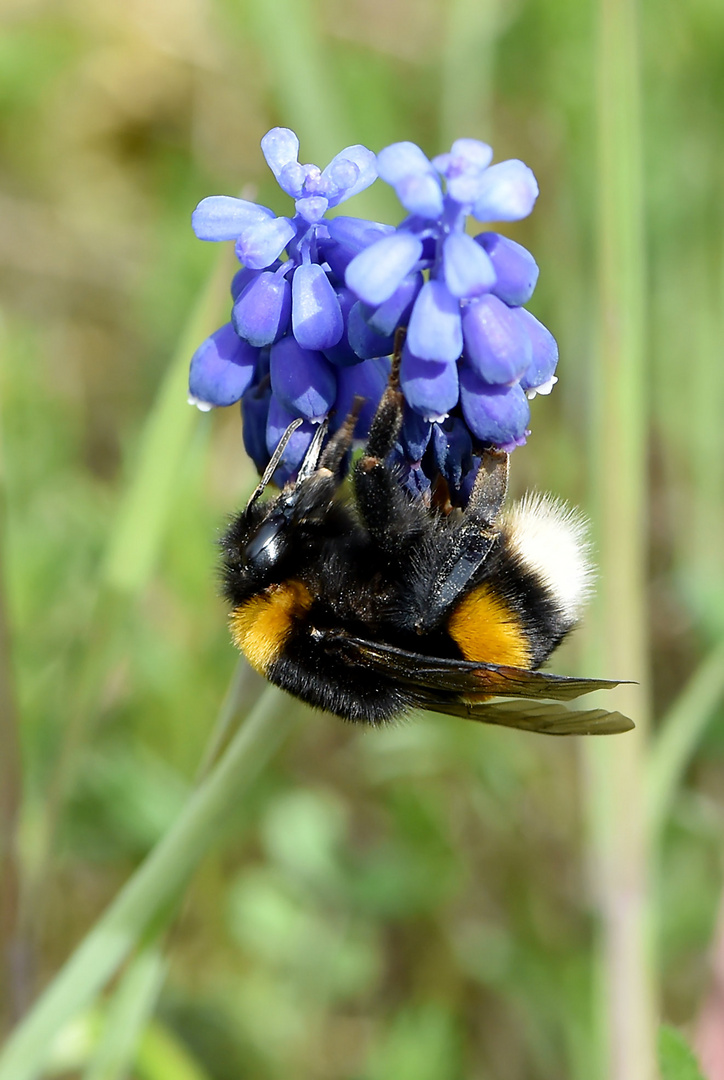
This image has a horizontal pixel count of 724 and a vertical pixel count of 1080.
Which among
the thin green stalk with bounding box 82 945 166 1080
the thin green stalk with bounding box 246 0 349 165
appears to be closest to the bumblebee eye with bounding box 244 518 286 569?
the thin green stalk with bounding box 82 945 166 1080

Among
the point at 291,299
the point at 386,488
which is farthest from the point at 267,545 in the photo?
the point at 291,299

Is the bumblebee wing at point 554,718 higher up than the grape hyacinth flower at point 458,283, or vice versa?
the grape hyacinth flower at point 458,283

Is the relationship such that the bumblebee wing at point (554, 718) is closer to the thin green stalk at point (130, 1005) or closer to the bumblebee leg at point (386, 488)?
the bumblebee leg at point (386, 488)

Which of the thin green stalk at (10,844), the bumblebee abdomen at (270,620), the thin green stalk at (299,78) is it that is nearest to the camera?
the bumblebee abdomen at (270,620)

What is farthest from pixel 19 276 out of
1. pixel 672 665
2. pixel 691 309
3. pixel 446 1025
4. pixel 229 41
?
pixel 446 1025

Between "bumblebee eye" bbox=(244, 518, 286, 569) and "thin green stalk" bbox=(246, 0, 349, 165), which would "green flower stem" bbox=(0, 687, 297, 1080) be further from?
"thin green stalk" bbox=(246, 0, 349, 165)

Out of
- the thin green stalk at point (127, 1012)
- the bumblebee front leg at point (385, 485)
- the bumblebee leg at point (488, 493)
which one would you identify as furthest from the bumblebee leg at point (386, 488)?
the thin green stalk at point (127, 1012)
